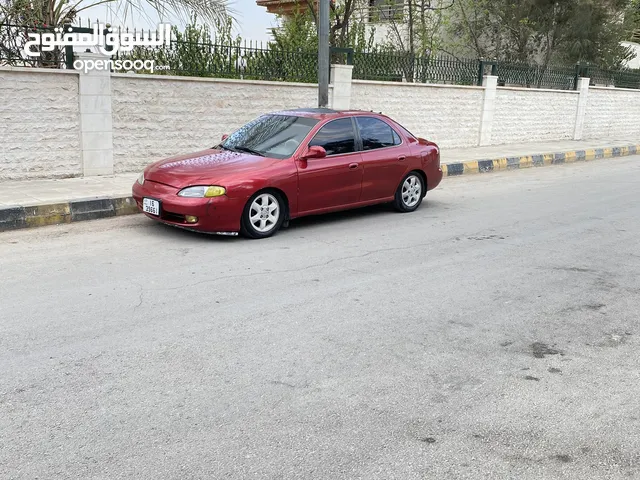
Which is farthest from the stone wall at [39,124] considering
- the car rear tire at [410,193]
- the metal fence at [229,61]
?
the car rear tire at [410,193]

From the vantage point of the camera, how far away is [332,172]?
816 cm

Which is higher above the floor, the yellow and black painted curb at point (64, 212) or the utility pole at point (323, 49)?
the utility pole at point (323, 49)

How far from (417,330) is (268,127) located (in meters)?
4.53

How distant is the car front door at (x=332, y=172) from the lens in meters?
7.93

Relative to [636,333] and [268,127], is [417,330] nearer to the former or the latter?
[636,333]

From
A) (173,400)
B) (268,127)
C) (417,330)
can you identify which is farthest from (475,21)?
(173,400)

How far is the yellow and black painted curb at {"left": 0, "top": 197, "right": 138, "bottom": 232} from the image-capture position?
26.1 feet

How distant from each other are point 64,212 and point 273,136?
282 centimetres

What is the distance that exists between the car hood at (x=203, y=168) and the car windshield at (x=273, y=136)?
23cm

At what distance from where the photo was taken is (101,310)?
507cm

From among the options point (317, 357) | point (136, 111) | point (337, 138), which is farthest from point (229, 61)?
point (317, 357)

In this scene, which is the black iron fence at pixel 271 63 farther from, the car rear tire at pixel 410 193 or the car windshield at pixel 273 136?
the car rear tire at pixel 410 193

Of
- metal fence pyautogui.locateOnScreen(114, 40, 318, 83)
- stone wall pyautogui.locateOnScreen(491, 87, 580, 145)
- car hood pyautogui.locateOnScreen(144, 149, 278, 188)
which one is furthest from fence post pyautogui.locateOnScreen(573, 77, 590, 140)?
car hood pyautogui.locateOnScreen(144, 149, 278, 188)

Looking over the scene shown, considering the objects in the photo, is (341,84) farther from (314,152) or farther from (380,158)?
(314,152)
